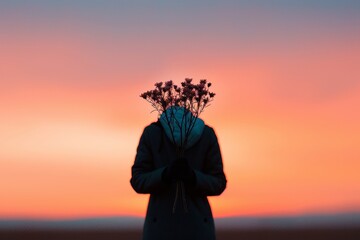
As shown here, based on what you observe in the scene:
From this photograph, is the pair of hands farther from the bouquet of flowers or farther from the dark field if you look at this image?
the dark field

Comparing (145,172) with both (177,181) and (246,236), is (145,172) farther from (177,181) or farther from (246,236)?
(246,236)

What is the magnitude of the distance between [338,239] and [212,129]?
195 feet

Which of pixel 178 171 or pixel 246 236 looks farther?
pixel 246 236

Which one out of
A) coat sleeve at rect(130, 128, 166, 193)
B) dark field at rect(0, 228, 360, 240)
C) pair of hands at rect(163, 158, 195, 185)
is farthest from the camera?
dark field at rect(0, 228, 360, 240)

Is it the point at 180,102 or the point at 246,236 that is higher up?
the point at 246,236

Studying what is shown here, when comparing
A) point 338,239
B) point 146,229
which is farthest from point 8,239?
point 146,229

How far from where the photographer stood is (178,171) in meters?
8.40

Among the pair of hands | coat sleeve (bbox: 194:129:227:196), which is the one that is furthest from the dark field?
the pair of hands

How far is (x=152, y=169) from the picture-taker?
29.1 feet

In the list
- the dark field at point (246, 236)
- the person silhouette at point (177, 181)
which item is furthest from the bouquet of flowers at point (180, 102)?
the dark field at point (246, 236)

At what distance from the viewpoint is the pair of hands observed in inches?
331

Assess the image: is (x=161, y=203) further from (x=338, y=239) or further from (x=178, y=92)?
(x=338, y=239)

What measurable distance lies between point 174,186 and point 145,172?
→ 0.33 m

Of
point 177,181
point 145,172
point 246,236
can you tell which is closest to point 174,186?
point 177,181
